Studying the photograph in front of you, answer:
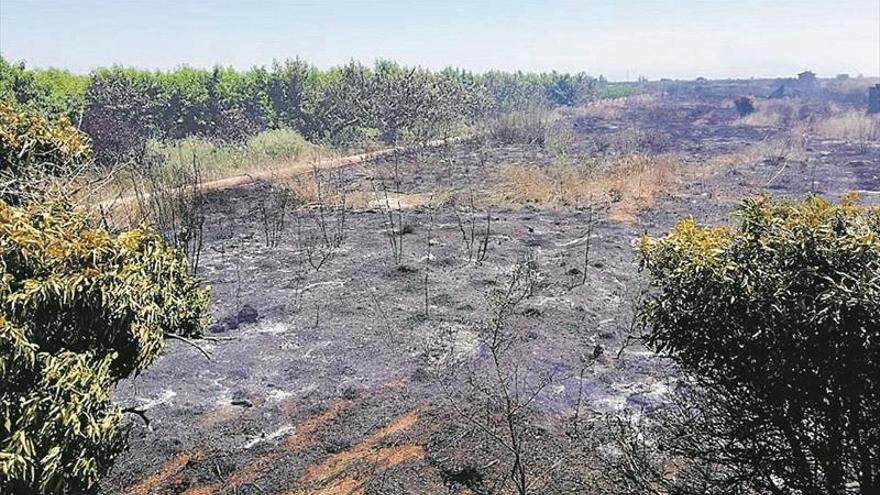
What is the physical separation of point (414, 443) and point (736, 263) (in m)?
2.97

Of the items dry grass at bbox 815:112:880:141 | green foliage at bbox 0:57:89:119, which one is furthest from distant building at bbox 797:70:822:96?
green foliage at bbox 0:57:89:119

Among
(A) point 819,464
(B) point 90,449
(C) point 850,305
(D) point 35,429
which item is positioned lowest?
(A) point 819,464

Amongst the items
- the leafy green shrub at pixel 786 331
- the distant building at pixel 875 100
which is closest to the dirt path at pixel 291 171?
the leafy green shrub at pixel 786 331

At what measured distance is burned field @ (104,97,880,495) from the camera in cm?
465

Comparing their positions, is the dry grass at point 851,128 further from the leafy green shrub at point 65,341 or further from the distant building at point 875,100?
the leafy green shrub at point 65,341

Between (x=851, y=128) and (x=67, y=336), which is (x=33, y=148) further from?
(x=851, y=128)

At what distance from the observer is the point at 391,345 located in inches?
269

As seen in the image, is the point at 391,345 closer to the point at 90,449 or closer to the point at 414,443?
the point at 414,443

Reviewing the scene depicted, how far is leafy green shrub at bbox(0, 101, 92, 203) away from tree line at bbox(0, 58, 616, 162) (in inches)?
409

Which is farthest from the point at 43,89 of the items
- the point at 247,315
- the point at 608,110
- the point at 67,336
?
the point at 608,110

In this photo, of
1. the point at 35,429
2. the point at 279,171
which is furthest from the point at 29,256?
the point at 279,171

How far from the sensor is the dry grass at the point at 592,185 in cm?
1424

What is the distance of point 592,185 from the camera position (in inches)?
610

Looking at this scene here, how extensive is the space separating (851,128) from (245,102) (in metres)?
26.6
